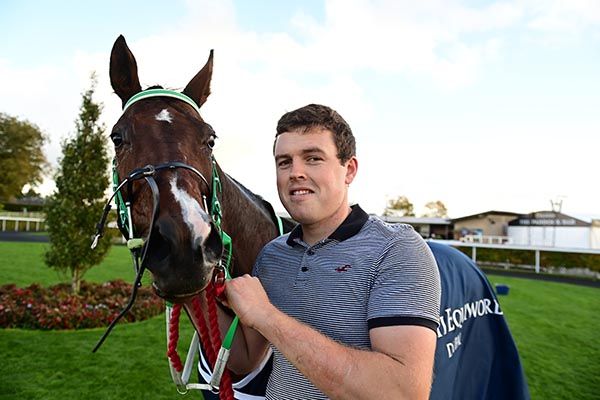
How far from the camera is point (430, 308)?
123 centimetres

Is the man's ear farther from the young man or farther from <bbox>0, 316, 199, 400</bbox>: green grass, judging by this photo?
<bbox>0, 316, 199, 400</bbox>: green grass

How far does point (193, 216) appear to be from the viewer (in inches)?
50.4

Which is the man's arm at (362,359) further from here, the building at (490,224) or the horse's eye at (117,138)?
the building at (490,224)

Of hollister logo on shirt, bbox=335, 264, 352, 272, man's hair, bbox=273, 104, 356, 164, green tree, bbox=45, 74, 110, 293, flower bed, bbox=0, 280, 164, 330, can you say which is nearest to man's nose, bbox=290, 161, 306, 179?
man's hair, bbox=273, 104, 356, 164

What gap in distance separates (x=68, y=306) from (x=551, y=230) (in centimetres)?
3312

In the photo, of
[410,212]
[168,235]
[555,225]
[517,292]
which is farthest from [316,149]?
[410,212]

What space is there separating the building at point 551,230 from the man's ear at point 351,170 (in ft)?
103

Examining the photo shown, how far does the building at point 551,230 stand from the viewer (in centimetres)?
2830

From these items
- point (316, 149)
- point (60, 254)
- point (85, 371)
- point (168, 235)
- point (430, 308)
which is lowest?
point (85, 371)

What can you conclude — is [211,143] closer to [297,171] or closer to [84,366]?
[297,171]

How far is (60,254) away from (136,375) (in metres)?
4.14

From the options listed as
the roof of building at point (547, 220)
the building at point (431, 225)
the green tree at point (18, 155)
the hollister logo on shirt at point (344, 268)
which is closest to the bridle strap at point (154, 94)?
the hollister logo on shirt at point (344, 268)

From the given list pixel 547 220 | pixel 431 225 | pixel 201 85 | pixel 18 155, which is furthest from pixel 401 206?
pixel 201 85

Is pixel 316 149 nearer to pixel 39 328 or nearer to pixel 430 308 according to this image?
pixel 430 308
